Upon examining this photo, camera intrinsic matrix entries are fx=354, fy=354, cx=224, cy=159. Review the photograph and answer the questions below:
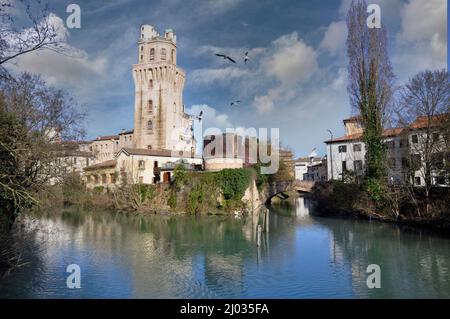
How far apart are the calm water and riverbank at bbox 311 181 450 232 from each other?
179 cm

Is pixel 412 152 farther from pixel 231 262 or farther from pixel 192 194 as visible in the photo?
pixel 192 194

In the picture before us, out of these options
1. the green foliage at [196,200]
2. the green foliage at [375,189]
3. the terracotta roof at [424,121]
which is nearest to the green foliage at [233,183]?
the green foliage at [196,200]

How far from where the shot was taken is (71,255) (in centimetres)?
1677

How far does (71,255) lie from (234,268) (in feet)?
25.9

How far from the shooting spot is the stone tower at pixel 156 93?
52.8 metres

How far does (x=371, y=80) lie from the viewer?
2553 cm

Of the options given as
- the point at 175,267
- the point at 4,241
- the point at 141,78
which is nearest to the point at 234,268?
the point at 175,267

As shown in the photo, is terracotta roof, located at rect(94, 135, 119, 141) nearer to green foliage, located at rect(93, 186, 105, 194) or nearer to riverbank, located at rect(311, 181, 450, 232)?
green foliage, located at rect(93, 186, 105, 194)

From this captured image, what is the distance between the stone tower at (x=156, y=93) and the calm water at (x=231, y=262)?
1104 inches

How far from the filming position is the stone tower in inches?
2077

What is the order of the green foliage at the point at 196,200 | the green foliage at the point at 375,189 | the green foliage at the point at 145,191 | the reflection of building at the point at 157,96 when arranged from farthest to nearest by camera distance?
the reflection of building at the point at 157,96
the green foliage at the point at 145,191
the green foliage at the point at 196,200
the green foliage at the point at 375,189

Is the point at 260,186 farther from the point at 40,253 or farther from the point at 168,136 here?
the point at 40,253

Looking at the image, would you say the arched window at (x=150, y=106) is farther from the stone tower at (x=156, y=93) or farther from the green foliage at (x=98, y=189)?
the green foliage at (x=98, y=189)

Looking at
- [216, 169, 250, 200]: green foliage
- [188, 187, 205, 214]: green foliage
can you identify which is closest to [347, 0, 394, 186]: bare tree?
[216, 169, 250, 200]: green foliage
